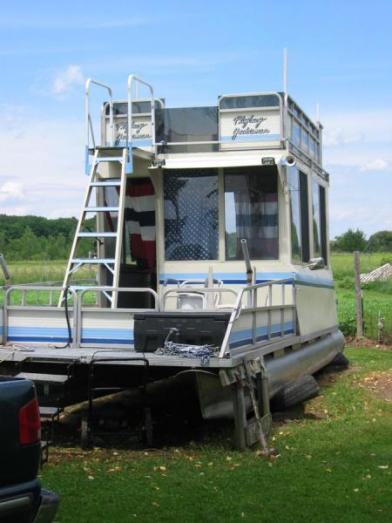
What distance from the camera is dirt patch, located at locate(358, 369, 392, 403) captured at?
11259 millimetres

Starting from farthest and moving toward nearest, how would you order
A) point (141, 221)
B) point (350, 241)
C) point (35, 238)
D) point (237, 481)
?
point (350, 241) → point (35, 238) → point (141, 221) → point (237, 481)

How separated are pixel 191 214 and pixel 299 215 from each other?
161cm

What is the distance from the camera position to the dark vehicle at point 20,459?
4.15 metres

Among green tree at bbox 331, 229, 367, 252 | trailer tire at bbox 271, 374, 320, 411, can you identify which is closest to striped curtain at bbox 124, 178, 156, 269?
trailer tire at bbox 271, 374, 320, 411

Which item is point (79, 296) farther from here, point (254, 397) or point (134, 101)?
point (134, 101)

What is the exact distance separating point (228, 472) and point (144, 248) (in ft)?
14.3

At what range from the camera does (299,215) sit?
11.0m

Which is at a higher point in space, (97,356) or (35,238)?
(35,238)

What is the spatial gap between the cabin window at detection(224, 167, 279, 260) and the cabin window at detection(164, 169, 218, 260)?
0.60 ft

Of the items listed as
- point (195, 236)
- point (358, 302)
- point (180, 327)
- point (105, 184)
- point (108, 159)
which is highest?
point (108, 159)

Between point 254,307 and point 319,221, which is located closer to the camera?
point 254,307

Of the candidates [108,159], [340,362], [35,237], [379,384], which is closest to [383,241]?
[35,237]

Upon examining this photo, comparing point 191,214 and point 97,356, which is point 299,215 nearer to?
point 191,214

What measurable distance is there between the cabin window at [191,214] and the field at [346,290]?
1.22m
